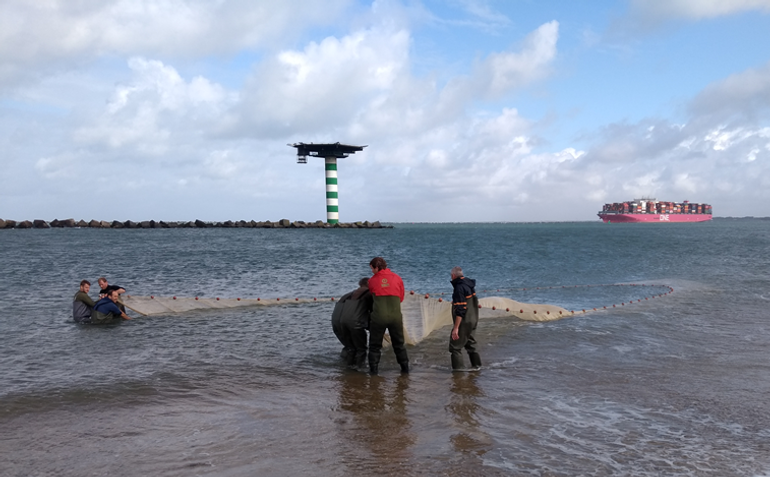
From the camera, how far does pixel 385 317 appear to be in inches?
357

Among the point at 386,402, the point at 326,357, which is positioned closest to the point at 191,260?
the point at 326,357

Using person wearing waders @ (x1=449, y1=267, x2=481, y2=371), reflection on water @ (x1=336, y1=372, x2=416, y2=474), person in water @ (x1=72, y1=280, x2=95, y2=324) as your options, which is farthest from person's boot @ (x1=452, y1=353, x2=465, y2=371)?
person in water @ (x1=72, y1=280, x2=95, y2=324)

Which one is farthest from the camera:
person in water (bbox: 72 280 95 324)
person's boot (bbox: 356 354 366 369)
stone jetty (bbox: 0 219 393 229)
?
stone jetty (bbox: 0 219 393 229)

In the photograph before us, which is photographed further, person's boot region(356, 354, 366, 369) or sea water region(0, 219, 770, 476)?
person's boot region(356, 354, 366, 369)

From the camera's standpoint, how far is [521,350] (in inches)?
453

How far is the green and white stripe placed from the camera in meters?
98.9

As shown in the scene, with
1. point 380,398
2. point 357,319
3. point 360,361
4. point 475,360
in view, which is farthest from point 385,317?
point 475,360

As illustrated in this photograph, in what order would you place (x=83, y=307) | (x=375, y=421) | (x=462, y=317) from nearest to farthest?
(x=375, y=421) < (x=462, y=317) < (x=83, y=307)

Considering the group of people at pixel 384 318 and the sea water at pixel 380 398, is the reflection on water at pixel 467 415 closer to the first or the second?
the sea water at pixel 380 398

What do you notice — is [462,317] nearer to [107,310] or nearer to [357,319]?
[357,319]

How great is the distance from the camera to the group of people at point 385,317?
9.08m

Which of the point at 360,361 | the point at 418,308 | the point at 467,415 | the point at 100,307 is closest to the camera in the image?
the point at 467,415

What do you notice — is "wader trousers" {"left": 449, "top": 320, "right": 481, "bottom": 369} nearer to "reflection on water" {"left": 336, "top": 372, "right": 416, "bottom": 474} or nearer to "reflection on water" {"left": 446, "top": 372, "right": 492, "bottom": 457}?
"reflection on water" {"left": 446, "top": 372, "right": 492, "bottom": 457}

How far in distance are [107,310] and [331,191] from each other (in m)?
89.1
